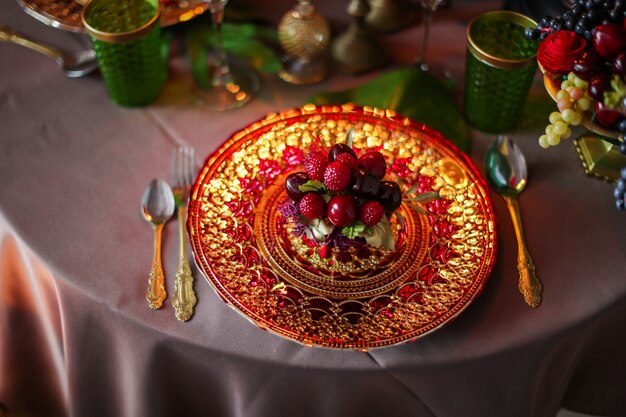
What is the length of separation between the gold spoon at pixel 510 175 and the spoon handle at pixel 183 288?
0.39 m

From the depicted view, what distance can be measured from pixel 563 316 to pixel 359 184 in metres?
0.28

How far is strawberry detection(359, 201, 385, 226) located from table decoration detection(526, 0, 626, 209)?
20 cm

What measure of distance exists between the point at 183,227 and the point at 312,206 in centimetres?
20

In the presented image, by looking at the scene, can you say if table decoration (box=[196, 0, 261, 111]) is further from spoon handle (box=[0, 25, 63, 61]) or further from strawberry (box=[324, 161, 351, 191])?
strawberry (box=[324, 161, 351, 191])

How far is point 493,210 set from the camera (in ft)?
2.88

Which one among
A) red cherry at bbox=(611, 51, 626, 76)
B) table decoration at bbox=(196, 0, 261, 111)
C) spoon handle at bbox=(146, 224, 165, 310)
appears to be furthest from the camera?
table decoration at bbox=(196, 0, 261, 111)

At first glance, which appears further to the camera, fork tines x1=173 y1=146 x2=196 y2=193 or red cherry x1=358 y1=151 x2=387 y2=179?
fork tines x1=173 y1=146 x2=196 y2=193

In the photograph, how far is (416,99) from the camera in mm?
1039

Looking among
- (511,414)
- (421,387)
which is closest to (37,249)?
(421,387)

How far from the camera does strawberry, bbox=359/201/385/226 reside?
777 millimetres

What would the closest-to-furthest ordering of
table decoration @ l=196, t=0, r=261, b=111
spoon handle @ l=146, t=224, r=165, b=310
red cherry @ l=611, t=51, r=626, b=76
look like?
red cherry @ l=611, t=51, r=626, b=76 < spoon handle @ l=146, t=224, r=165, b=310 < table decoration @ l=196, t=0, r=261, b=111

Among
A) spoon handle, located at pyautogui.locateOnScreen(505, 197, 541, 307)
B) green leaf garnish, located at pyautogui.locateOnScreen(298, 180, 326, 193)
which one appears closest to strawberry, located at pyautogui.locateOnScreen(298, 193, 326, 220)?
green leaf garnish, located at pyautogui.locateOnScreen(298, 180, 326, 193)

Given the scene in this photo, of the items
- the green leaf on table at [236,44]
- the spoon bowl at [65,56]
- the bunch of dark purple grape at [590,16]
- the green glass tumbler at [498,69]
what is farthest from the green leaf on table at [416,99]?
the spoon bowl at [65,56]

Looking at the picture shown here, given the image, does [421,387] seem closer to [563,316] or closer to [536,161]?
[563,316]
